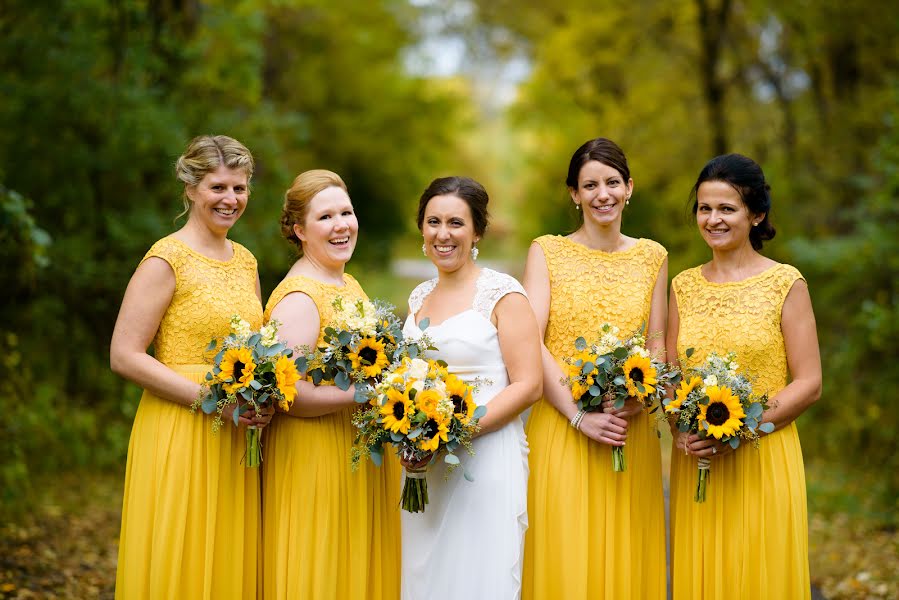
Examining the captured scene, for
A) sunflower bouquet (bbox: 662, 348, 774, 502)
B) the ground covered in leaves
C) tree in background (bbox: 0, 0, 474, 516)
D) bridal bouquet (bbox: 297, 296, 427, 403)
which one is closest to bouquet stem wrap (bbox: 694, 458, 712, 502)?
sunflower bouquet (bbox: 662, 348, 774, 502)

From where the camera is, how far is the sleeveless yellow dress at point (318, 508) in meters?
4.61

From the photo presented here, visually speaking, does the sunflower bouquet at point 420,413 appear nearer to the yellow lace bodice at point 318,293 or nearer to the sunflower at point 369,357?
the sunflower at point 369,357

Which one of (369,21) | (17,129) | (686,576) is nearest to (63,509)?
(17,129)

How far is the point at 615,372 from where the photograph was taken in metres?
4.57

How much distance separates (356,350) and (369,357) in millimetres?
71

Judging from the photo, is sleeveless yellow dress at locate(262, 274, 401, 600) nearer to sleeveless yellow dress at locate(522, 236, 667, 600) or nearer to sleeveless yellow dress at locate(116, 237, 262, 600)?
Answer: sleeveless yellow dress at locate(116, 237, 262, 600)

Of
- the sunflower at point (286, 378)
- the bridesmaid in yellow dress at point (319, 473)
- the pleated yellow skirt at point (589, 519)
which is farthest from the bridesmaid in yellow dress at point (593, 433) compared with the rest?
the sunflower at point (286, 378)

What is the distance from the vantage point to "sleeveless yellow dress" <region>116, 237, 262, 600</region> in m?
4.53

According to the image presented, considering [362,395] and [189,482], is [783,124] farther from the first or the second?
[189,482]

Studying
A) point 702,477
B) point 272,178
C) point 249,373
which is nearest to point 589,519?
point 702,477

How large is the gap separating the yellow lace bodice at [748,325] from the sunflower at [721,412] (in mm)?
370

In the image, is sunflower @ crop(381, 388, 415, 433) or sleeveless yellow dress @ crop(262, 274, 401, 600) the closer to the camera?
sunflower @ crop(381, 388, 415, 433)

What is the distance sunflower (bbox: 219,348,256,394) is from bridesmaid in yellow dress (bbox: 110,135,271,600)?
26 centimetres

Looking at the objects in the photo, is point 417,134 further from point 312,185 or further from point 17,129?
point 312,185
